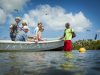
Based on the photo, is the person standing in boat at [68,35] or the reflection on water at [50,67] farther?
the person standing in boat at [68,35]

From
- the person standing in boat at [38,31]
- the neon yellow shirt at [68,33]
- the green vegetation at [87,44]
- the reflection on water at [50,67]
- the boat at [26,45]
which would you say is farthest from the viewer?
the green vegetation at [87,44]

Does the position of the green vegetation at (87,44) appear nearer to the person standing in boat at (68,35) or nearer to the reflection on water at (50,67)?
the person standing in boat at (68,35)

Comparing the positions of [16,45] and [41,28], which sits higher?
[41,28]

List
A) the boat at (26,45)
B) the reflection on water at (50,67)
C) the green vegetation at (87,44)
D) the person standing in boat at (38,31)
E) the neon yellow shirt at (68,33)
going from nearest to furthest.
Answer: the reflection on water at (50,67)
the neon yellow shirt at (68,33)
the boat at (26,45)
the person standing in boat at (38,31)
the green vegetation at (87,44)

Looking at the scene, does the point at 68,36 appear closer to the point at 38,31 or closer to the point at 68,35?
the point at 68,35

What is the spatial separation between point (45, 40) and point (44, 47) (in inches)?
30.9

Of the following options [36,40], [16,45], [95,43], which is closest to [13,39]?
[16,45]

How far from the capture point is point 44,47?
51.2ft

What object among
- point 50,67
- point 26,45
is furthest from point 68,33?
point 50,67

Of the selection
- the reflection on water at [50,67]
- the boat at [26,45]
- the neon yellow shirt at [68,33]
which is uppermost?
the neon yellow shirt at [68,33]

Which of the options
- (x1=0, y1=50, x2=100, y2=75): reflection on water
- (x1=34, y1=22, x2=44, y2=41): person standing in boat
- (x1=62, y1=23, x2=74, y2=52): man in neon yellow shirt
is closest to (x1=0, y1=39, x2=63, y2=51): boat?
(x1=34, y1=22, x2=44, y2=41): person standing in boat

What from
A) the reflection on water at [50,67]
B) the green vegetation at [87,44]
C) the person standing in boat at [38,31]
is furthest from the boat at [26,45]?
the green vegetation at [87,44]

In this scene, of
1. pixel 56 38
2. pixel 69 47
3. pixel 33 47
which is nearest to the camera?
pixel 69 47

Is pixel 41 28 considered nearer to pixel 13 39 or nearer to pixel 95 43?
pixel 13 39
